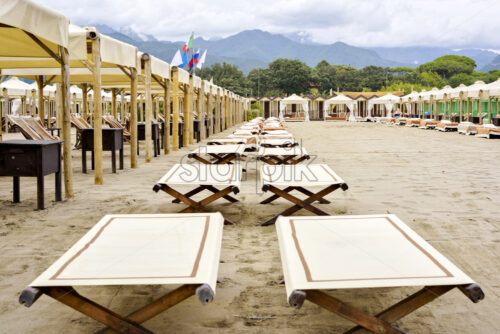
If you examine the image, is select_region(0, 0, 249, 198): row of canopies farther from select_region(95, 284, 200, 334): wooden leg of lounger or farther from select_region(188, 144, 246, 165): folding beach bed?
select_region(95, 284, 200, 334): wooden leg of lounger

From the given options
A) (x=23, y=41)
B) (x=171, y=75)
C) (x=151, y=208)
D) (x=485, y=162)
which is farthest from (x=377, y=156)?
(x=23, y=41)

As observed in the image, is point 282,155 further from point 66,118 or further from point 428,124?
point 428,124

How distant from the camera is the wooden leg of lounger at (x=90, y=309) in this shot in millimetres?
2076

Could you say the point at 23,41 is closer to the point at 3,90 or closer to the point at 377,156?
the point at 377,156

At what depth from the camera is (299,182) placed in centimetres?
448

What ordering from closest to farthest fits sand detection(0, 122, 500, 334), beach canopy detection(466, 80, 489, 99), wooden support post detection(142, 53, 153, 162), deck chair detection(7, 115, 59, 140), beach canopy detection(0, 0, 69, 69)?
sand detection(0, 122, 500, 334) → beach canopy detection(0, 0, 69, 69) → deck chair detection(7, 115, 59, 140) → wooden support post detection(142, 53, 153, 162) → beach canopy detection(466, 80, 489, 99)

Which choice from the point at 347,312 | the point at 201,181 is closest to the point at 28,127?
the point at 201,181

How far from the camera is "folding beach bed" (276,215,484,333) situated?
2074mm

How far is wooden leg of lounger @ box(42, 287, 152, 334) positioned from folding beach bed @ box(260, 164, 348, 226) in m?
2.33

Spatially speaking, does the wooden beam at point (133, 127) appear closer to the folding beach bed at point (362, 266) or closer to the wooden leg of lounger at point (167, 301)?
the folding beach bed at point (362, 266)

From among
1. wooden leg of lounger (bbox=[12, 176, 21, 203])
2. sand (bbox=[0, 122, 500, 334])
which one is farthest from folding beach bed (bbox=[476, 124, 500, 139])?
wooden leg of lounger (bbox=[12, 176, 21, 203])

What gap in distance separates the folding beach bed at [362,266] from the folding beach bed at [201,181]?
1.50 m

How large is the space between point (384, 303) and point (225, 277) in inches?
38.4

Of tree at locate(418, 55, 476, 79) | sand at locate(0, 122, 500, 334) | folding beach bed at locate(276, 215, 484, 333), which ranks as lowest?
sand at locate(0, 122, 500, 334)
